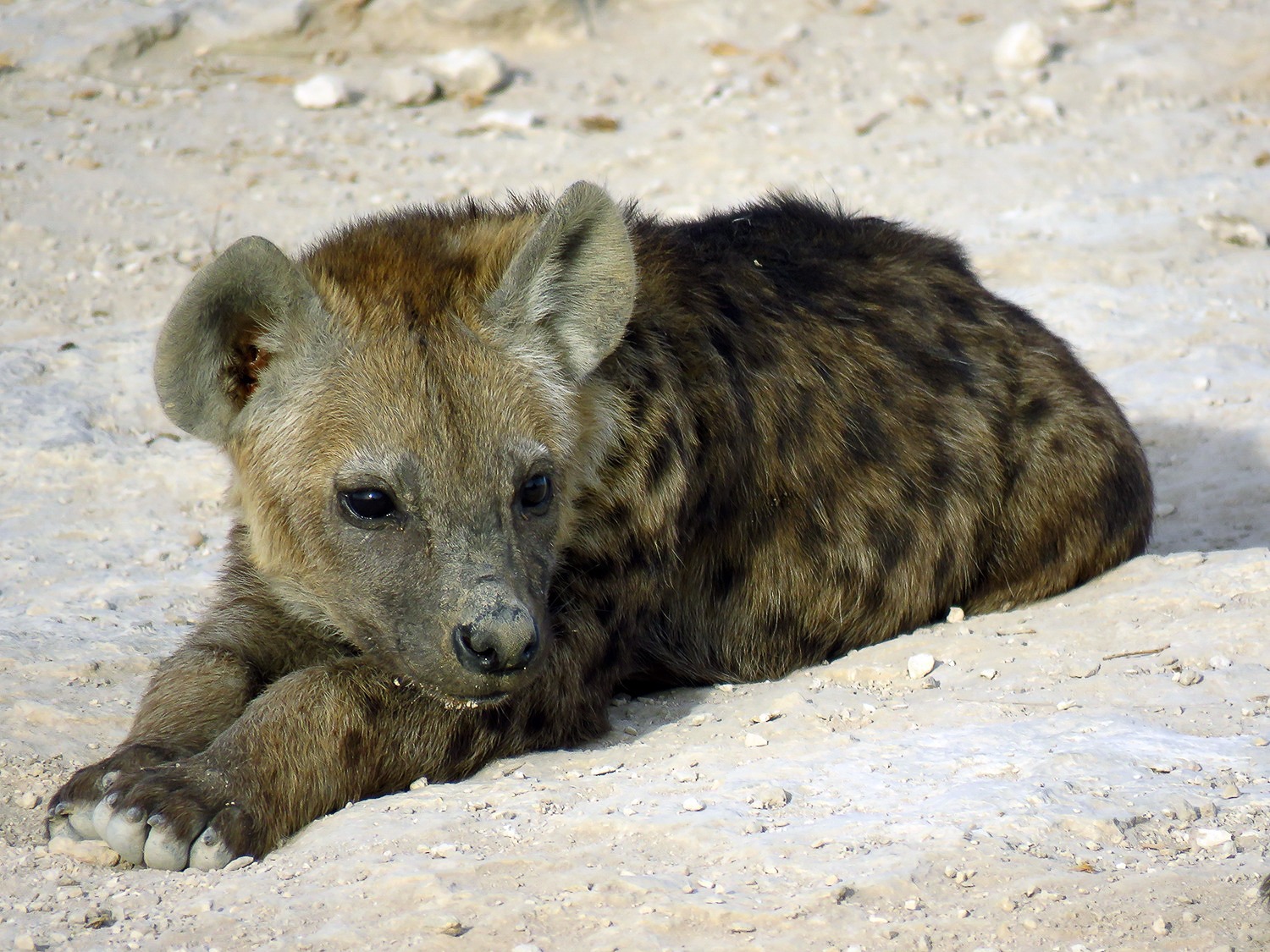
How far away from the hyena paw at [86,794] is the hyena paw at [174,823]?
20 mm

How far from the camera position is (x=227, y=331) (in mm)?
2875

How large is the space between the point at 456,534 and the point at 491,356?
40 cm

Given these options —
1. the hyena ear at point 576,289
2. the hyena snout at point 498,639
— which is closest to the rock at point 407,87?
the hyena ear at point 576,289

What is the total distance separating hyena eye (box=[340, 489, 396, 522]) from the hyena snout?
0.94ft

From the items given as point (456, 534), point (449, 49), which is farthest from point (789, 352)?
point (449, 49)

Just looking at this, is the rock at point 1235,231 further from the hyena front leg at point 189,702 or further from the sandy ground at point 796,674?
the hyena front leg at point 189,702

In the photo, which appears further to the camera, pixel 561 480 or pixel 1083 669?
pixel 1083 669

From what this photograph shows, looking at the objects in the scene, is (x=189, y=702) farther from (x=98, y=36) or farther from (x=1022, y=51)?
(x=1022, y=51)

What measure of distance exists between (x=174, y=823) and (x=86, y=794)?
0.23 meters

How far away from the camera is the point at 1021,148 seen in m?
7.30

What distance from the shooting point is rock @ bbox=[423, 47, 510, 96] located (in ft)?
25.3

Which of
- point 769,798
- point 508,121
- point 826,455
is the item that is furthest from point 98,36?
point 769,798

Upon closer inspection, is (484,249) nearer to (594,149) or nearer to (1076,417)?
(1076,417)

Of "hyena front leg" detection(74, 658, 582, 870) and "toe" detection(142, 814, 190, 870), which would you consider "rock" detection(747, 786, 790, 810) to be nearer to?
"hyena front leg" detection(74, 658, 582, 870)
